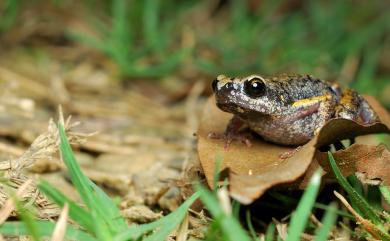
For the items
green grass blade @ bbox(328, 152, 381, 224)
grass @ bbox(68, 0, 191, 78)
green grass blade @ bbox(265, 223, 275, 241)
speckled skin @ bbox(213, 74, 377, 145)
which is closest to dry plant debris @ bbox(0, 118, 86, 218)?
speckled skin @ bbox(213, 74, 377, 145)

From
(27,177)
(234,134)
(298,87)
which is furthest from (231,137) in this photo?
(27,177)

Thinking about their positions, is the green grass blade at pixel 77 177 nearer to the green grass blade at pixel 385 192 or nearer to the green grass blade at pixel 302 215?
the green grass blade at pixel 302 215

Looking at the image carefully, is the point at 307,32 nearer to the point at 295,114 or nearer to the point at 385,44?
A: the point at 385,44

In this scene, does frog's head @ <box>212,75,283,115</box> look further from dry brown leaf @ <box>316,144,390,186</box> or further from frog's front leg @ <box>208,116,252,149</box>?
dry brown leaf @ <box>316,144,390,186</box>

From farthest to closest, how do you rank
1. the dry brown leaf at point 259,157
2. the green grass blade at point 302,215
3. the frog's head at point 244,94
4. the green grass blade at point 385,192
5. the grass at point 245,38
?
1. the grass at point 245,38
2. the frog's head at point 244,94
3. the green grass blade at point 385,192
4. the dry brown leaf at point 259,157
5. the green grass blade at point 302,215

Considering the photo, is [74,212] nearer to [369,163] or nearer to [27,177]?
[27,177]

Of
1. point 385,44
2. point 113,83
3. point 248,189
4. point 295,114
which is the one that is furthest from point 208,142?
point 385,44

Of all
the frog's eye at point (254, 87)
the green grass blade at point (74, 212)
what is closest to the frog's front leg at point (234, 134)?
the frog's eye at point (254, 87)
